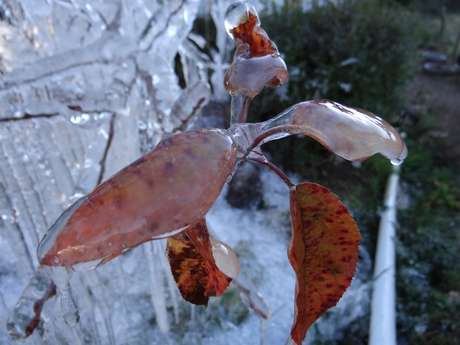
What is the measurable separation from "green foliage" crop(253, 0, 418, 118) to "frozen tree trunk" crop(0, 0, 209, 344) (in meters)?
1.03

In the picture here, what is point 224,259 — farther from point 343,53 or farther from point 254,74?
point 343,53

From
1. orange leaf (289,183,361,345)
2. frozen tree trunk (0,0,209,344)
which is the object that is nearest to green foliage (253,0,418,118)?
frozen tree trunk (0,0,209,344)

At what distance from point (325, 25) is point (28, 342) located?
1569 millimetres

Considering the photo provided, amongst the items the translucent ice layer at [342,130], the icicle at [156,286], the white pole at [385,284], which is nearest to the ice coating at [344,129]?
the translucent ice layer at [342,130]

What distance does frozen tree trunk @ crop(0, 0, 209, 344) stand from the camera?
660mm

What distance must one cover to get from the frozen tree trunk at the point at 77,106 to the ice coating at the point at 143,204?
0.41 metres

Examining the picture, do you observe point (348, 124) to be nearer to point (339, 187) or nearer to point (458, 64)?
point (339, 187)

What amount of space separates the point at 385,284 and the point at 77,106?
877mm

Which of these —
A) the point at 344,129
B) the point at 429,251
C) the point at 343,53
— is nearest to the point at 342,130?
the point at 344,129

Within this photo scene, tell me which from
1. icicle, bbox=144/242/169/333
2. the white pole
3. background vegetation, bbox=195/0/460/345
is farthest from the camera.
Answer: background vegetation, bbox=195/0/460/345

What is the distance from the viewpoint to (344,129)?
0.29 meters

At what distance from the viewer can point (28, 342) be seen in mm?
727

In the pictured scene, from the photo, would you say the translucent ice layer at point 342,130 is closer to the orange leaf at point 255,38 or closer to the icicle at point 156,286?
the orange leaf at point 255,38

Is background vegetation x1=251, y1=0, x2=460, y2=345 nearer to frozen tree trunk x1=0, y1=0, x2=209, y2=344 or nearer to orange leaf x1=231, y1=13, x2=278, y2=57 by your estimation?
frozen tree trunk x1=0, y1=0, x2=209, y2=344
